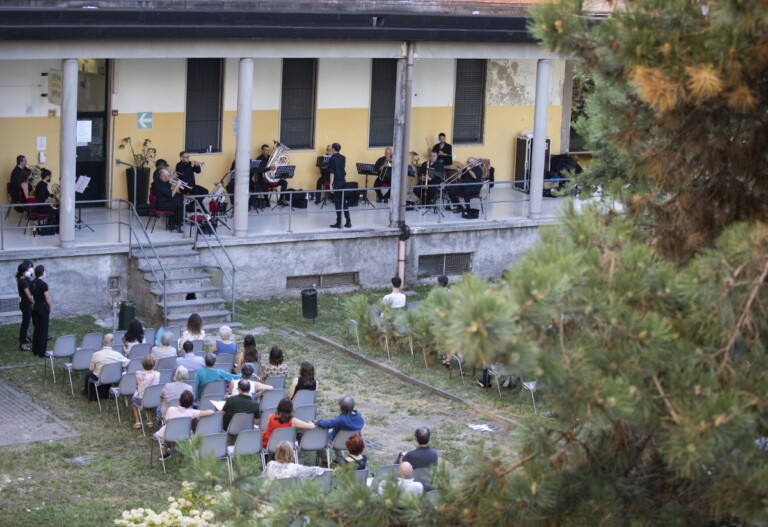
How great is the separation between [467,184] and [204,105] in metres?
5.23

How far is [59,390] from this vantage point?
1803 centimetres

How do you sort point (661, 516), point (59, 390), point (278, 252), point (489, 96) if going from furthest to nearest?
point (489, 96) < point (278, 252) < point (59, 390) < point (661, 516)

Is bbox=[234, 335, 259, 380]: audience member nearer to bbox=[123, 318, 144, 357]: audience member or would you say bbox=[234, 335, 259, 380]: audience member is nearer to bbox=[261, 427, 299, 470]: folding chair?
bbox=[123, 318, 144, 357]: audience member

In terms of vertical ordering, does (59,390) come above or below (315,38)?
below

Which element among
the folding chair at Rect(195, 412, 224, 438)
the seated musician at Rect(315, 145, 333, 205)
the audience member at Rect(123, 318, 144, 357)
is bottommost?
the folding chair at Rect(195, 412, 224, 438)

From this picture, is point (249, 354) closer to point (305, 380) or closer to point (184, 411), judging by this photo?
point (305, 380)

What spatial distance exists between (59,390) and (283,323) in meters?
4.91

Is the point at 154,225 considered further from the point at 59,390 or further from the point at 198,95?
the point at 59,390

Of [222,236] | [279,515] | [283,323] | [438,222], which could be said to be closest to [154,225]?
[222,236]

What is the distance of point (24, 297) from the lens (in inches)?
763

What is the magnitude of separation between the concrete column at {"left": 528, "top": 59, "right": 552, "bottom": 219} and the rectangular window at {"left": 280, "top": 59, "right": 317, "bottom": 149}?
4.43m

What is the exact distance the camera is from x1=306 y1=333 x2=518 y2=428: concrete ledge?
17.4 metres

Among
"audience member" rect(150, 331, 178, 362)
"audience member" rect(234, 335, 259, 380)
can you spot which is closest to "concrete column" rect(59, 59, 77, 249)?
"audience member" rect(150, 331, 178, 362)

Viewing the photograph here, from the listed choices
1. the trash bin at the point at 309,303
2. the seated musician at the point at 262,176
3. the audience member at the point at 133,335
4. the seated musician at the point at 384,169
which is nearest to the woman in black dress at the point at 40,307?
the audience member at the point at 133,335
